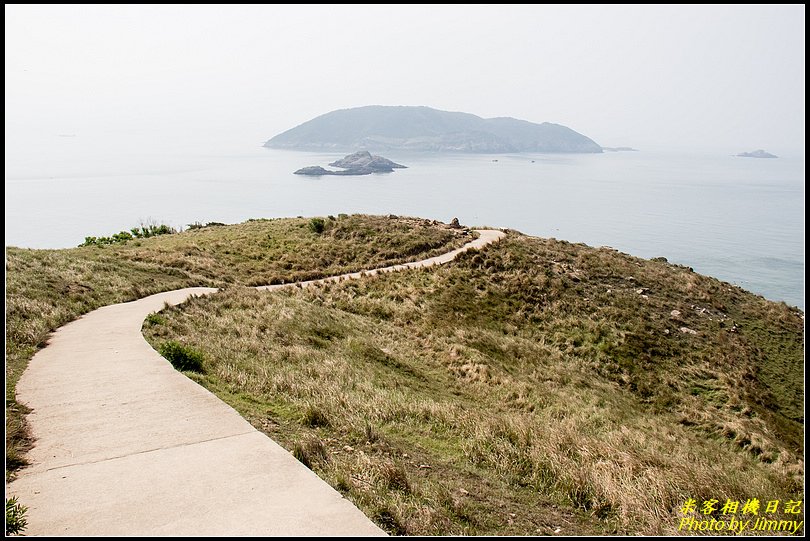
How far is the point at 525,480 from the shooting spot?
27.6 feet

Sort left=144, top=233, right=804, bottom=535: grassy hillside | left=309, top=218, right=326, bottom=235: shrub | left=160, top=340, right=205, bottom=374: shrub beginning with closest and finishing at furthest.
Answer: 1. left=144, top=233, right=804, bottom=535: grassy hillside
2. left=160, top=340, right=205, bottom=374: shrub
3. left=309, top=218, right=326, bottom=235: shrub

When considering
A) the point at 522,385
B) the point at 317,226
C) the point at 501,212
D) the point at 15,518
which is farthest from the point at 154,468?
the point at 501,212

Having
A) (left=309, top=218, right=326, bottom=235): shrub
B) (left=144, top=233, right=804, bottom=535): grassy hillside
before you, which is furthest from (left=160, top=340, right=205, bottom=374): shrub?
(left=309, top=218, right=326, bottom=235): shrub

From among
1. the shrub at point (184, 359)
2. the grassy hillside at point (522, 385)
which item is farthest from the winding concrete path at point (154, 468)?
the grassy hillside at point (522, 385)

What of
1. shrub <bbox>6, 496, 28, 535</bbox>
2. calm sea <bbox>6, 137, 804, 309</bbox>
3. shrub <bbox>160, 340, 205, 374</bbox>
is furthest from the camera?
calm sea <bbox>6, 137, 804, 309</bbox>

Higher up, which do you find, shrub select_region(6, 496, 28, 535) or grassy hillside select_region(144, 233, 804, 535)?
shrub select_region(6, 496, 28, 535)

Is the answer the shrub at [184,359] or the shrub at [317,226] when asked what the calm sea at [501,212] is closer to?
the shrub at [317,226]

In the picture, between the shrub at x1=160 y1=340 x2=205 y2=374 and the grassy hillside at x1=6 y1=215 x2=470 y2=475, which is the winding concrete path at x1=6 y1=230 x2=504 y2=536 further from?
the grassy hillside at x1=6 y1=215 x2=470 y2=475

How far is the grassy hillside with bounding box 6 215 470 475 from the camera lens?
16062 millimetres

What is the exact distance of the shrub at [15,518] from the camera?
18.5 ft

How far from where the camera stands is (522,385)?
19656mm

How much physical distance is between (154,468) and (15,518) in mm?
1796

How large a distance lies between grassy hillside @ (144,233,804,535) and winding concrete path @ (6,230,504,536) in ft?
2.09

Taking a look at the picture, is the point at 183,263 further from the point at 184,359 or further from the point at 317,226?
the point at 184,359
